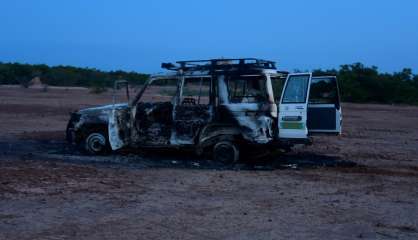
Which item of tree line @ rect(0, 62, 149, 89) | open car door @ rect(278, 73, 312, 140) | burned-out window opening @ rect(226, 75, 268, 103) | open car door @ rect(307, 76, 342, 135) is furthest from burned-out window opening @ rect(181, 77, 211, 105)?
tree line @ rect(0, 62, 149, 89)

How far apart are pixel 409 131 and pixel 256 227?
54.7 feet

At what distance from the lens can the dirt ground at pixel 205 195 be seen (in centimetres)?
786

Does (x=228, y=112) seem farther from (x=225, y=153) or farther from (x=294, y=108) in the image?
(x=294, y=108)

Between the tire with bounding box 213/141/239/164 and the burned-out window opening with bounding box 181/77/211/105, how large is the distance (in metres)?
0.91

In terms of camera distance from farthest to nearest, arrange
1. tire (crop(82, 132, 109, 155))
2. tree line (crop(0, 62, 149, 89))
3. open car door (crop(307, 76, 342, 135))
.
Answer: tree line (crop(0, 62, 149, 89)) → tire (crop(82, 132, 109, 155)) → open car door (crop(307, 76, 342, 135))

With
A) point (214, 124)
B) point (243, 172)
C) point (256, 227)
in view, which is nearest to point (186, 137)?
point (214, 124)

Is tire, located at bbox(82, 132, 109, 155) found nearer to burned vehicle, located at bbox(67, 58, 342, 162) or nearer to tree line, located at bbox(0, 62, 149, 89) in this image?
burned vehicle, located at bbox(67, 58, 342, 162)

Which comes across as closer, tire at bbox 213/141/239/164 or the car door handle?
the car door handle

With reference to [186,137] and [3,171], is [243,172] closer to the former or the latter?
[186,137]

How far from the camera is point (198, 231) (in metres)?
7.76

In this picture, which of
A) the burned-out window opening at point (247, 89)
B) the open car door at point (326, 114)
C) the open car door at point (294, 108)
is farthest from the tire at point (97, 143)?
the open car door at point (326, 114)

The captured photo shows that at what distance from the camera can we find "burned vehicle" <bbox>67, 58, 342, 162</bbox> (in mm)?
13383

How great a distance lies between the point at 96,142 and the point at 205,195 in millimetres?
5422

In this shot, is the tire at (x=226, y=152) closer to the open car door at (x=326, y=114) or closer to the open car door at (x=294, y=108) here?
the open car door at (x=294, y=108)
